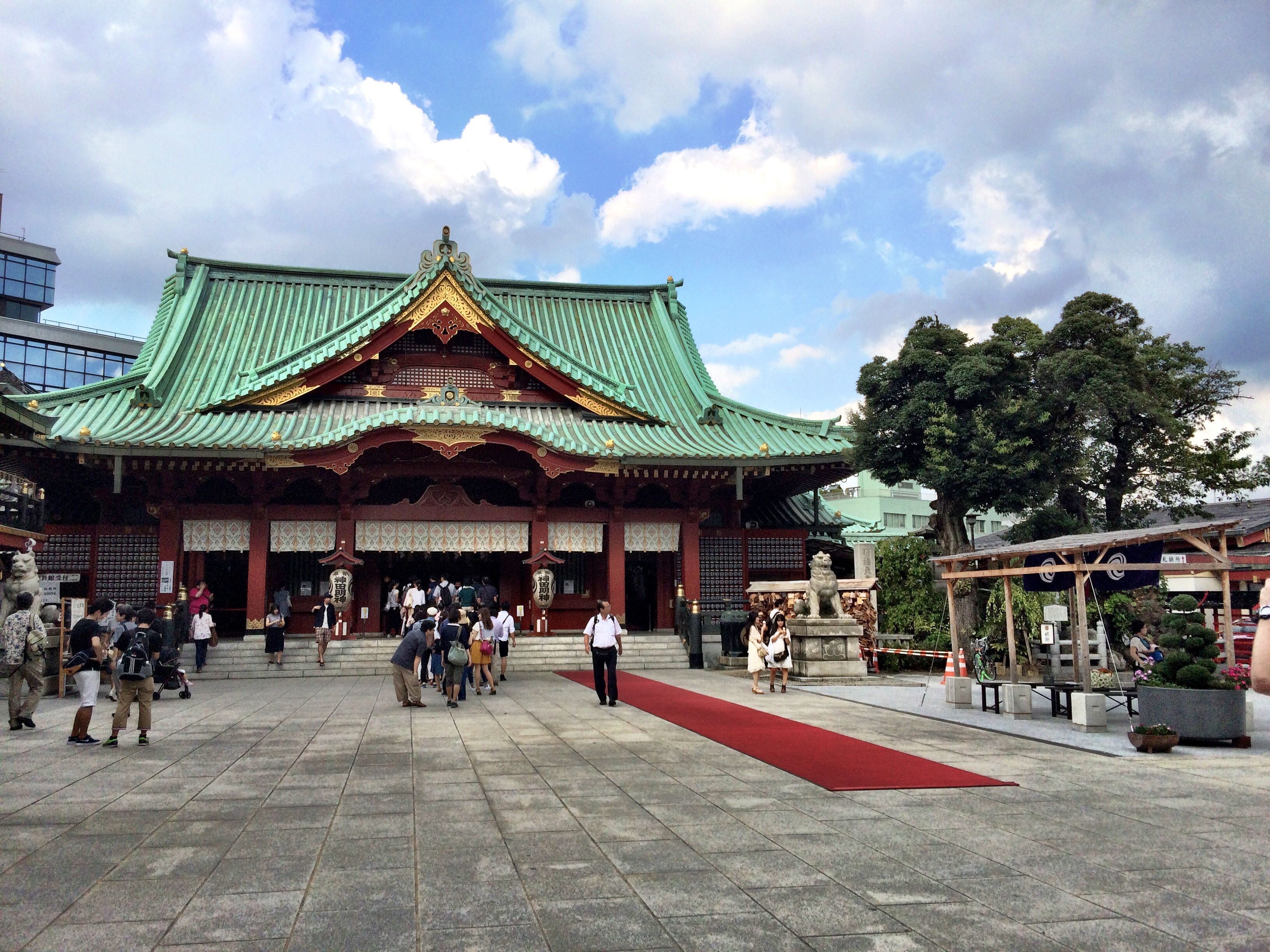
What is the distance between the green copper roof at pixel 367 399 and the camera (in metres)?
22.9

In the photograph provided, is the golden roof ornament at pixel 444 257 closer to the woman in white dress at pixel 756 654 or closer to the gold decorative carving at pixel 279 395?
the gold decorative carving at pixel 279 395

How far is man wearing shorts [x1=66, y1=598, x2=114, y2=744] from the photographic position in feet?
35.3

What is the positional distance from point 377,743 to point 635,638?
13773mm

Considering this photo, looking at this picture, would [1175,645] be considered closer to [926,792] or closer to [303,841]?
[926,792]

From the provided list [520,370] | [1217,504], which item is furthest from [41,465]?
[1217,504]

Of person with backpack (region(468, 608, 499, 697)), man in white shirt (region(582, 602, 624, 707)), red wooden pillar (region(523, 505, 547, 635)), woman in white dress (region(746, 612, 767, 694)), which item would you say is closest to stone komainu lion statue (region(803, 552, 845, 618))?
woman in white dress (region(746, 612, 767, 694))

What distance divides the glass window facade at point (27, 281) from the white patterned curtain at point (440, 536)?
5638cm

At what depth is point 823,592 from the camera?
20453 millimetres

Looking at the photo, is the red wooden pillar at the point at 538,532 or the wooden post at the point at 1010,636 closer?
the wooden post at the point at 1010,636

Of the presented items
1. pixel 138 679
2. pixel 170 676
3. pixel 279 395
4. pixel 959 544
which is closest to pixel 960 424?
pixel 959 544

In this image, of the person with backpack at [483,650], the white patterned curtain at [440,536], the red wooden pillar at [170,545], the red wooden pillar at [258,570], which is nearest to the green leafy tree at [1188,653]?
the person with backpack at [483,650]

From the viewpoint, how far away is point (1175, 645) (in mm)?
11344

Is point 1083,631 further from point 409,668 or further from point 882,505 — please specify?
point 882,505

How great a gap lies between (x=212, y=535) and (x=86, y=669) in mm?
13150
